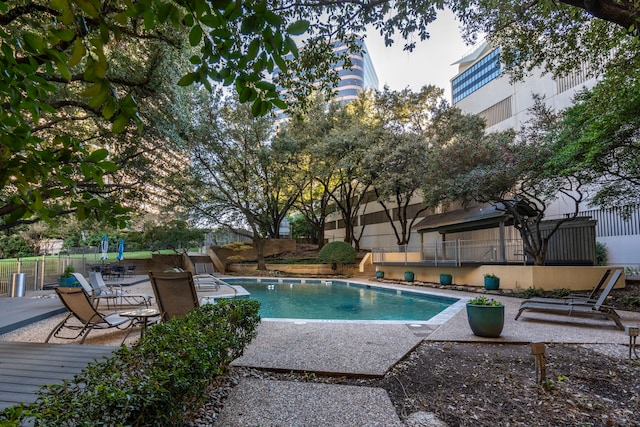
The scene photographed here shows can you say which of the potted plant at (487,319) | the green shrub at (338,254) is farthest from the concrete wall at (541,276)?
the green shrub at (338,254)

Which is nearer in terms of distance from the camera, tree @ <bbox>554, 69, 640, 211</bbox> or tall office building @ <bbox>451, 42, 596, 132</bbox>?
tree @ <bbox>554, 69, 640, 211</bbox>

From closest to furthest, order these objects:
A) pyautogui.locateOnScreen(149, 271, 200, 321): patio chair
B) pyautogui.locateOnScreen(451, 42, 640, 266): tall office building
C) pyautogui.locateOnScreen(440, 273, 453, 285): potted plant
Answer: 1. pyautogui.locateOnScreen(149, 271, 200, 321): patio chair
2. pyautogui.locateOnScreen(451, 42, 640, 266): tall office building
3. pyautogui.locateOnScreen(440, 273, 453, 285): potted plant

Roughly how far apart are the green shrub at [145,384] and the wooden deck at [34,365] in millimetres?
199

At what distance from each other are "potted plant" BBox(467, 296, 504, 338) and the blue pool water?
2819mm

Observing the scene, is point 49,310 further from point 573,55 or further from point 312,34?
point 573,55

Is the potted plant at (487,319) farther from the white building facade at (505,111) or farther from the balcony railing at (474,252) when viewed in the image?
the balcony railing at (474,252)

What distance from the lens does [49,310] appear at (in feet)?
24.7

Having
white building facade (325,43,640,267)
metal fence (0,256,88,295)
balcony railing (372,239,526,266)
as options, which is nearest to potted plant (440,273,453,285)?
balcony railing (372,239,526,266)

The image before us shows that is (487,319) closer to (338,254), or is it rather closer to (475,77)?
(338,254)

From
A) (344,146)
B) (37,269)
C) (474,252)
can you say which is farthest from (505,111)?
(37,269)

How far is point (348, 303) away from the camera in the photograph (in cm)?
1145

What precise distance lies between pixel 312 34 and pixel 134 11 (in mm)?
5118

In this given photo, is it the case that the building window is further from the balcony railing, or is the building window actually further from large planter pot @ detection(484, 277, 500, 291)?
large planter pot @ detection(484, 277, 500, 291)

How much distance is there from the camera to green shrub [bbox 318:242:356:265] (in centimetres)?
1956
